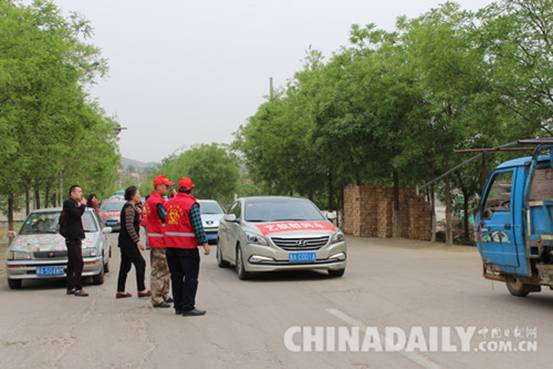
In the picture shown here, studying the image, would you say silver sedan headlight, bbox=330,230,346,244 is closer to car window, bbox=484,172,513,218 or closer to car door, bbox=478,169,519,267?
car door, bbox=478,169,519,267

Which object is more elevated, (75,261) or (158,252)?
(158,252)

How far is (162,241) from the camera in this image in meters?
10.6

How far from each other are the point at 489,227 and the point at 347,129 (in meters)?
18.1

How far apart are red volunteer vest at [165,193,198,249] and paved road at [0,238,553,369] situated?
40.3 inches

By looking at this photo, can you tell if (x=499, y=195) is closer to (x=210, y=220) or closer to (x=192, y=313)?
(x=192, y=313)

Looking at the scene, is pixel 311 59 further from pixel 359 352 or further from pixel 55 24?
pixel 359 352

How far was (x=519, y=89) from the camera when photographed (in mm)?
18406

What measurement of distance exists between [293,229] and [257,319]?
14.3 ft

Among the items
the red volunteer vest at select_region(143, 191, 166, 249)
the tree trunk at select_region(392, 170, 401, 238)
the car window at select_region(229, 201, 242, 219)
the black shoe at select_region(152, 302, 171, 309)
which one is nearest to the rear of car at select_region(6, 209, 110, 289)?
the car window at select_region(229, 201, 242, 219)

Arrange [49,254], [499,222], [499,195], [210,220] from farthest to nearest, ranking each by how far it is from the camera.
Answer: [210,220]
[49,254]
[499,195]
[499,222]

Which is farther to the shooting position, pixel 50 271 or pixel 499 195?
pixel 50 271

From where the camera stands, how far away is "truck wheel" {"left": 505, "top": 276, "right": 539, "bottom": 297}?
1061 cm

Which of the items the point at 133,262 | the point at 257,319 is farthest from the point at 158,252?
the point at 257,319

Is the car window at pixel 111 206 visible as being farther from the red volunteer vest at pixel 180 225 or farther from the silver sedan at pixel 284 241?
the red volunteer vest at pixel 180 225
